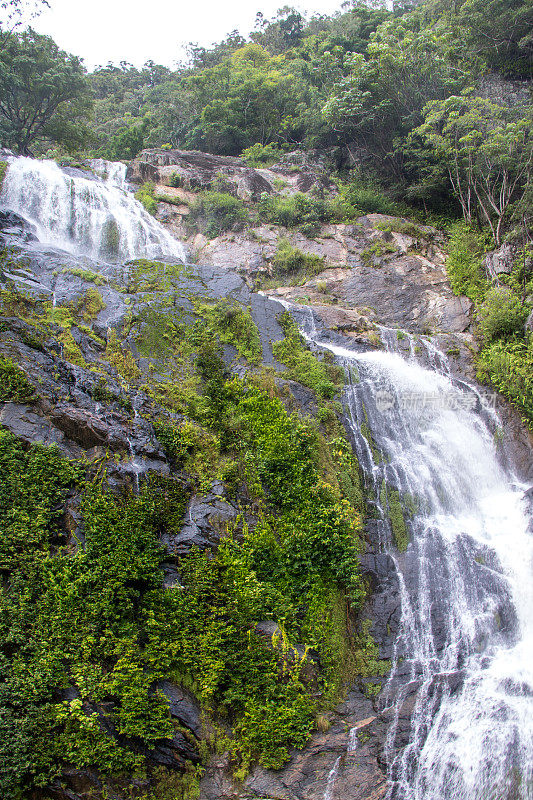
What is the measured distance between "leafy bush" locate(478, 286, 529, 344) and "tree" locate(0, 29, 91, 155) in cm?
2167

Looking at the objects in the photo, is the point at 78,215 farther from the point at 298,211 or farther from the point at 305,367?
the point at 305,367

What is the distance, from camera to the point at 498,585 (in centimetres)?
960

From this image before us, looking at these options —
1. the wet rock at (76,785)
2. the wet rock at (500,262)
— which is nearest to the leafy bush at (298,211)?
the wet rock at (500,262)

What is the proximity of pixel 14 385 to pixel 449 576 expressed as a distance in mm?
9167

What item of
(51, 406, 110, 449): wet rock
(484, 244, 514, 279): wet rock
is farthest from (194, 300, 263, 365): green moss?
(484, 244, 514, 279): wet rock

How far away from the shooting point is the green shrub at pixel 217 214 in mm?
21328

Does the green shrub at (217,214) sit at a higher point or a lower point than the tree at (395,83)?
lower

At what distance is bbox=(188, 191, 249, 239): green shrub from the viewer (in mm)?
21328

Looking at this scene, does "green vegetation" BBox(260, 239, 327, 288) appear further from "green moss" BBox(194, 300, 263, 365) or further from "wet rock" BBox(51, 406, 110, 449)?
"wet rock" BBox(51, 406, 110, 449)

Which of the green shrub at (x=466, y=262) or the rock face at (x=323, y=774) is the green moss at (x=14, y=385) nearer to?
the rock face at (x=323, y=774)

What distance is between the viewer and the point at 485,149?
666 inches

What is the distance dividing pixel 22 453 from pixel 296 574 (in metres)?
5.29

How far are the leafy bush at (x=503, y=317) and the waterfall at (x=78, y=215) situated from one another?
Result: 418 inches

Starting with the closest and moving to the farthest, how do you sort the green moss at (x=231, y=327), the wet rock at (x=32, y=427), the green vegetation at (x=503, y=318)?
the wet rock at (x=32, y=427) < the green moss at (x=231, y=327) < the green vegetation at (x=503, y=318)
